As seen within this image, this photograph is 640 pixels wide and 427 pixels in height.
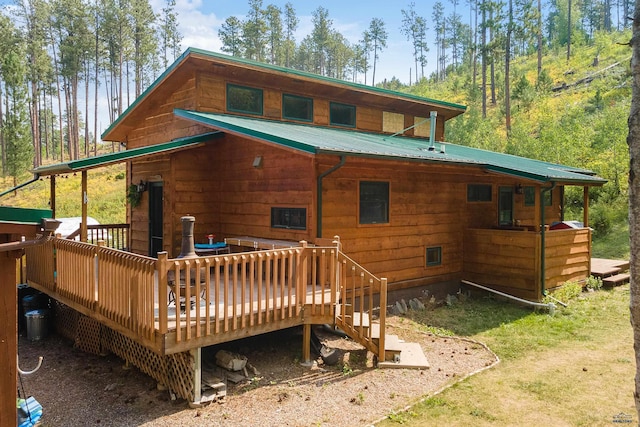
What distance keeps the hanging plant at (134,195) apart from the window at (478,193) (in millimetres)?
8294

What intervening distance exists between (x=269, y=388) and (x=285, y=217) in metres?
3.67

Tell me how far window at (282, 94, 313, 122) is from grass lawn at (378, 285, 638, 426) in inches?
223

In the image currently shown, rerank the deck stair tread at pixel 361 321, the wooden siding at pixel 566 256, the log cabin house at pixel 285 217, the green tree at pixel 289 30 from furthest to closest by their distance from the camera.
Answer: the green tree at pixel 289 30
the wooden siding at pixel 566 256
the deck stair tread at pixel 361 321
the log cabin house at pixel 285 217

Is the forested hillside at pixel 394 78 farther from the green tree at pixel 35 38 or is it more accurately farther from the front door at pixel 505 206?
the front door at pixel 505 206

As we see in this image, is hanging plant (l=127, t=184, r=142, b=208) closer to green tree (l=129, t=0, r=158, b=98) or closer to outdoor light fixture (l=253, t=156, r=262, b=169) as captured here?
outdoor light fixture (l=253, t=156, r=262, b=169)

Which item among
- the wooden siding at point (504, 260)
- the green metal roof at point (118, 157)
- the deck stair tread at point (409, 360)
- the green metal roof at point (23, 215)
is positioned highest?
the green metal roof at point (118, 157)

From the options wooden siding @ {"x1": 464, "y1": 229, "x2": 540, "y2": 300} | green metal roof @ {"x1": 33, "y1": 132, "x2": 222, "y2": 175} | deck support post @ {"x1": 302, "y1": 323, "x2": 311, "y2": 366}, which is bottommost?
deck support post @ {"x1": 302, "y1": 323, "x2": 311, "y2": 366}

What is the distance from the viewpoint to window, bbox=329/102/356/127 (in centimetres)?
1201

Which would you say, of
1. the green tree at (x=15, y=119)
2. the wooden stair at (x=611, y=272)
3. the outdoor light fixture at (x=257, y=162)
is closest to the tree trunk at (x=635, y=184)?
the outdoor light fixture at (x=257, y=162)

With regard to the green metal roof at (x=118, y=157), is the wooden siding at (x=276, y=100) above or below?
above

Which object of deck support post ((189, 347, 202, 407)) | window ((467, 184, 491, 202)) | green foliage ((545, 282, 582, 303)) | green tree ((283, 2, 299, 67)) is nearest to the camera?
deck support post ((189, 347, 202, 407))

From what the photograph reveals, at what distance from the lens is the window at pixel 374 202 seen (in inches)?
349

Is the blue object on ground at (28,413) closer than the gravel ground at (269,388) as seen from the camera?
Yes

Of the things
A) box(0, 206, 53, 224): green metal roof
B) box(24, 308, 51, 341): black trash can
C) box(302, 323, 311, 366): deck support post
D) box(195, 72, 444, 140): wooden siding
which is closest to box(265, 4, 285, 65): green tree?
box(195, 72, 444, 140): wooden siding
